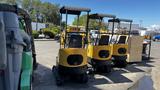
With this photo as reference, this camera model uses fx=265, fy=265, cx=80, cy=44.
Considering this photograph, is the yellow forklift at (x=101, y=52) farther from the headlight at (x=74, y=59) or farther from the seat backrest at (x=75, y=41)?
the headlight at (x=74, y=59)

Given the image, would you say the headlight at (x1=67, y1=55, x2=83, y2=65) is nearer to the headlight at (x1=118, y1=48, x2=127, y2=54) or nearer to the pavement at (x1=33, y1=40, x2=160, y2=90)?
the pavement at (x1=33, y1=40, x2=160, y2=90)

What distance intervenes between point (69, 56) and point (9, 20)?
4862 millimetres

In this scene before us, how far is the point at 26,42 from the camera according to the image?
3.67 meters

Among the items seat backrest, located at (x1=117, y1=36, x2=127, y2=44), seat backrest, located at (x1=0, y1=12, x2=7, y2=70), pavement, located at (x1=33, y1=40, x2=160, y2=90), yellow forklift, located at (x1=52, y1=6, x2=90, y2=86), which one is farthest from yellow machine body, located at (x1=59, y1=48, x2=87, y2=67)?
seat backrest, located at (x1=0, y1=12, x2=7, y2=70)

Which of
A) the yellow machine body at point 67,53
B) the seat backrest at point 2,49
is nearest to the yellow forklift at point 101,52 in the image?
the yellow machine body at point 67,53

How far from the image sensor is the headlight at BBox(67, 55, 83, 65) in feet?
26.8

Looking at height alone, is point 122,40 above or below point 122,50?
above

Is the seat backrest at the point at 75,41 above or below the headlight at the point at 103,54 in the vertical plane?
above

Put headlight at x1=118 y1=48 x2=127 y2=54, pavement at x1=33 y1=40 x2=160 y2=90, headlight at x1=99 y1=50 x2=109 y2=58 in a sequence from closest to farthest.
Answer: pavement at x1=33 y1=40 x2=160 y2=90 → headlight at x1=99 y1=50 x2=109 y2=58 → headlight at x1=118 y1=48 x2=127 y2=54

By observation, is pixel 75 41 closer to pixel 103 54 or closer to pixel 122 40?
pixel 103 54

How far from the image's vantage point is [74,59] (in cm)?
821

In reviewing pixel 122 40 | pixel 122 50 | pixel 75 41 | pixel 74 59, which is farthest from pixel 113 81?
pixel 122 40

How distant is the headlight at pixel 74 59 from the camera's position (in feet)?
26.8

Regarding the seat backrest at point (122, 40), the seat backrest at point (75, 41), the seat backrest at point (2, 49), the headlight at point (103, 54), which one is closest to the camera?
the seat backrest at point (2, 49)
